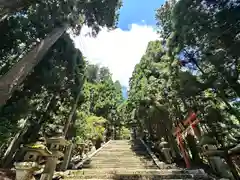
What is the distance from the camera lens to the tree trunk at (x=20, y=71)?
5.36 metres

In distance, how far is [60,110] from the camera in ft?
33.9

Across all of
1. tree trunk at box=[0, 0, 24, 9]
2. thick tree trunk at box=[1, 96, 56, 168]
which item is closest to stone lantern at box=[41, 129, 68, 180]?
thick tree trunk at box=[1, 96, 56, 168]

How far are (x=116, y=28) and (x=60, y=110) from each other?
603 cm

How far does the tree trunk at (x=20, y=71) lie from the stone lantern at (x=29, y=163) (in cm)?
153

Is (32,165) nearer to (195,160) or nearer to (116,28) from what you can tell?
(195,160)

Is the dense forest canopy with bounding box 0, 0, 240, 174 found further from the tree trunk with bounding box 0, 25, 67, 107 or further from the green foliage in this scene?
the green foliage

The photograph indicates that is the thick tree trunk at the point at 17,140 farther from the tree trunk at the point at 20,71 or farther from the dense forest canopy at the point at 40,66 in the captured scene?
the tree trunk at the point at 20,71

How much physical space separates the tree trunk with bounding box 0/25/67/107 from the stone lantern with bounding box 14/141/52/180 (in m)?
1.53

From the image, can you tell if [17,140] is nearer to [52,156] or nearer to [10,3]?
[52,156]

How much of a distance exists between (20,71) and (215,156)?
6.00m

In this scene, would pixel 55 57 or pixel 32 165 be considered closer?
pixel 32 165

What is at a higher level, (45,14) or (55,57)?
(45,14)

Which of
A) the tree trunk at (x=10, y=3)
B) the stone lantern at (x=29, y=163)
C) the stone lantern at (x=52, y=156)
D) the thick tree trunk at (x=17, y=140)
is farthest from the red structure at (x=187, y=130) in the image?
the tree trunk at (x=10, y=3)

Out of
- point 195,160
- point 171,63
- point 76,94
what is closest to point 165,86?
point 171,63
